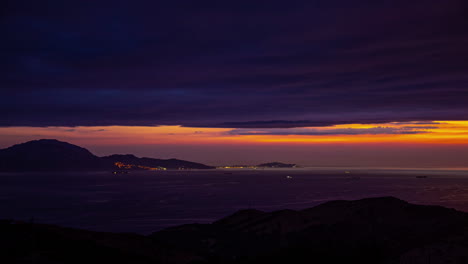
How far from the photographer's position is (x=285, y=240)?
37.7 m

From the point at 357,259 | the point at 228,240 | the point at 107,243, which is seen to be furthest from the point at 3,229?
the point at 357,259

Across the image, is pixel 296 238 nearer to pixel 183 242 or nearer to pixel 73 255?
pixel 183 242

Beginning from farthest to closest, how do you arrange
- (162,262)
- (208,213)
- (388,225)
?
(208,213), (388,225), (162,262)

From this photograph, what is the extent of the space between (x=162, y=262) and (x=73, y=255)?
18.2ft

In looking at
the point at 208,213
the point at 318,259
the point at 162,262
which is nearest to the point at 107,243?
the point at 162,262

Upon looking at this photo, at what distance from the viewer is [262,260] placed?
32.9 m

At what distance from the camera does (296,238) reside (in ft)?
123

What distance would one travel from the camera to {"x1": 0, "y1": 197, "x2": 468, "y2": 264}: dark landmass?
83.7 ft

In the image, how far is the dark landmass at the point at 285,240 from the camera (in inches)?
1004

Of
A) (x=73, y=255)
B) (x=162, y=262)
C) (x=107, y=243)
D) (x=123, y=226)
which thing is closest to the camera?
(x=73, y=255)

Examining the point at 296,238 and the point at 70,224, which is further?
the point at 70,224

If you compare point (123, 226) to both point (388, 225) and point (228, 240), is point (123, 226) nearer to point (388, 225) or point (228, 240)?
point (228, 240)

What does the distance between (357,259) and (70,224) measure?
158 feet

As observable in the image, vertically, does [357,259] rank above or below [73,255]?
below
